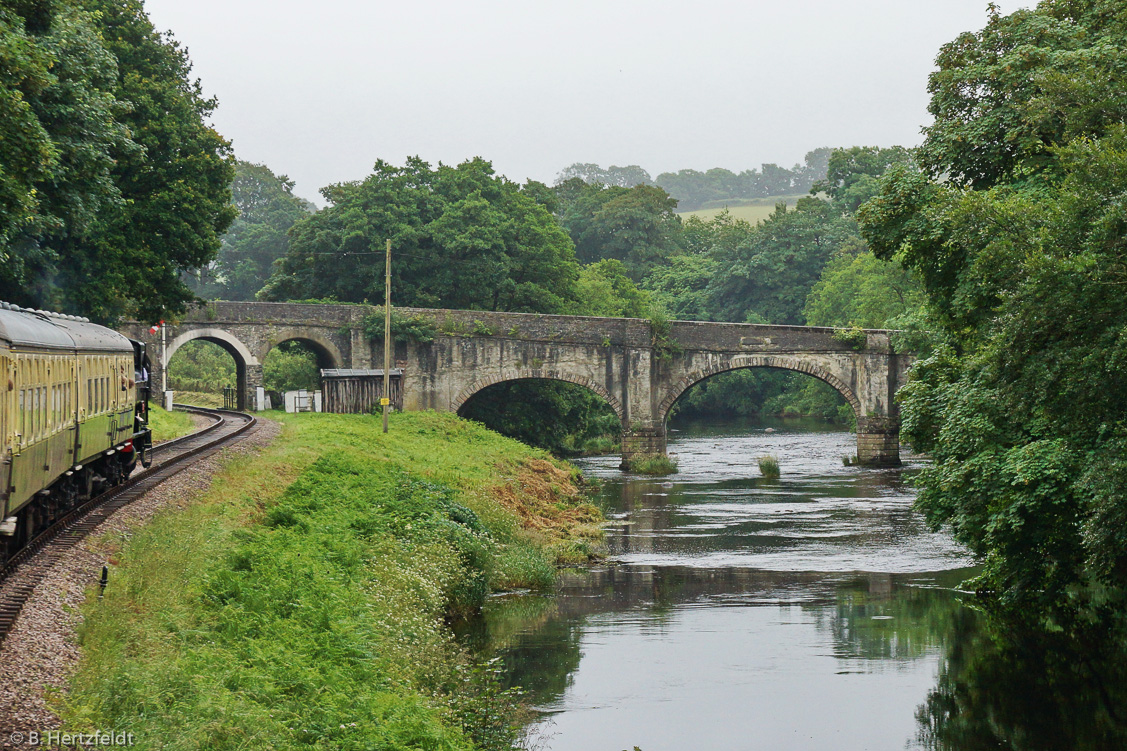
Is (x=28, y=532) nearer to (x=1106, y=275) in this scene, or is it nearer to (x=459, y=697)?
(x=459, y=697)

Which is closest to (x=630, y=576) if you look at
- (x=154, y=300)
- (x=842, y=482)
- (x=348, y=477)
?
(x=348, y=477)

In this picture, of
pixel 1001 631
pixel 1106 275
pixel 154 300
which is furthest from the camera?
pixel 154 300

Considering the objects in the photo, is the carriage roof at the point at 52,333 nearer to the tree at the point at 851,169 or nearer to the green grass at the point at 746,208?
the tree at the point at 851,169

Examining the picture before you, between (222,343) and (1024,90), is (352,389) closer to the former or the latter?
(222,343)

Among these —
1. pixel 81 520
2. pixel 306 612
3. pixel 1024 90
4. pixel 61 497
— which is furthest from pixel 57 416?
pixel 1024 90

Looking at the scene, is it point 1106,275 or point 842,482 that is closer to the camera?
point 1106,275

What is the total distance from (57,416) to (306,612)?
367 cm

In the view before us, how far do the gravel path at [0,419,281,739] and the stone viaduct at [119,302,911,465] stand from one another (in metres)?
27.7

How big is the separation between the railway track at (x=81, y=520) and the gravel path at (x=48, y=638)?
0.10m

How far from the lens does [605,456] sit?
158 feet

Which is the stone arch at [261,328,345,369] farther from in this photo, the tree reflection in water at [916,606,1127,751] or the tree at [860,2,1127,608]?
the tree reflection in water at [916,606,1127,751]

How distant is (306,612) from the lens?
1152 centimetres

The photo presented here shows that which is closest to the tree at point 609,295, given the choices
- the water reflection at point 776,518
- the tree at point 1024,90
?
the water reflection at point 776,518

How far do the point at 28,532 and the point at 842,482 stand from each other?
26.7m
